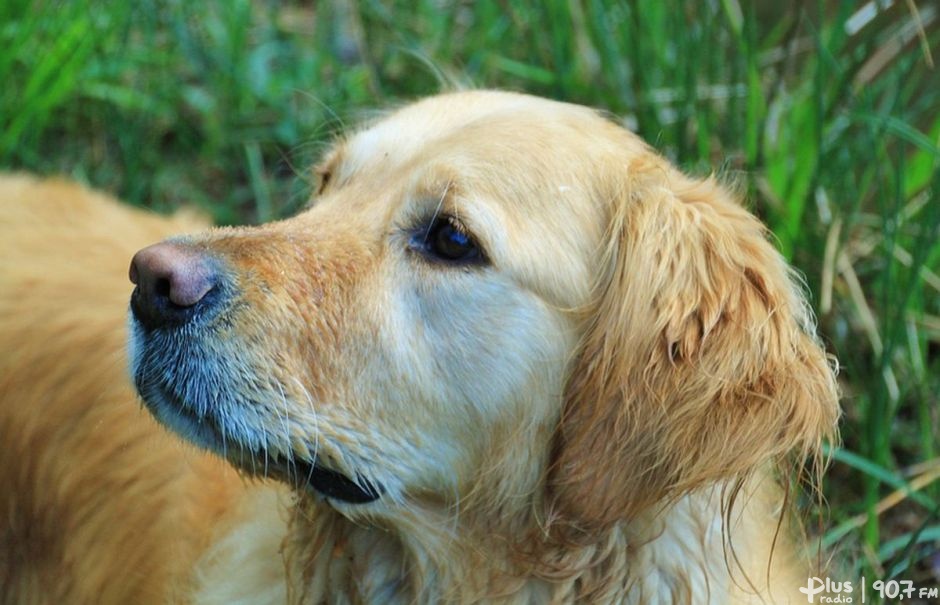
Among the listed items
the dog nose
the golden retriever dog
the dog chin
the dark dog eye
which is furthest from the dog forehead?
the dog chin

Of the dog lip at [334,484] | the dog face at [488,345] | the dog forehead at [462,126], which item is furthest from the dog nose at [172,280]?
the dog forehead at [462,126]

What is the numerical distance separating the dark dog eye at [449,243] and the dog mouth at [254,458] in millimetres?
505

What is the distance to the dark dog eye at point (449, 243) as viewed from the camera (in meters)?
2.62

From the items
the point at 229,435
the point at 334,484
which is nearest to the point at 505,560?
the point at 334,484

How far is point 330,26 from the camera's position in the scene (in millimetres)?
5633

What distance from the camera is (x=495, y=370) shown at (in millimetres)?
2584

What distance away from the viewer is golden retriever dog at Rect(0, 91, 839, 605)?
253 centimetres

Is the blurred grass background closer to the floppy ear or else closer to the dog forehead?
the dog forehead

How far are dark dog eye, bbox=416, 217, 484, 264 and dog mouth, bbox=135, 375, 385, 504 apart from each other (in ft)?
1.66

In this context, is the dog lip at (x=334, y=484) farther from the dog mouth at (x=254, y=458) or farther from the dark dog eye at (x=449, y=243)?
the dark dog eye at (x=449, y=243)

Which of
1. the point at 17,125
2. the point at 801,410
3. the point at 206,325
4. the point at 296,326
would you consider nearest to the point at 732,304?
the point at 801,410

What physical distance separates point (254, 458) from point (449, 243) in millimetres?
618

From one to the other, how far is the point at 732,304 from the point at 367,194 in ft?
2.83

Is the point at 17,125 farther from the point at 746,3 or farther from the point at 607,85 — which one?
the point at 746,3
